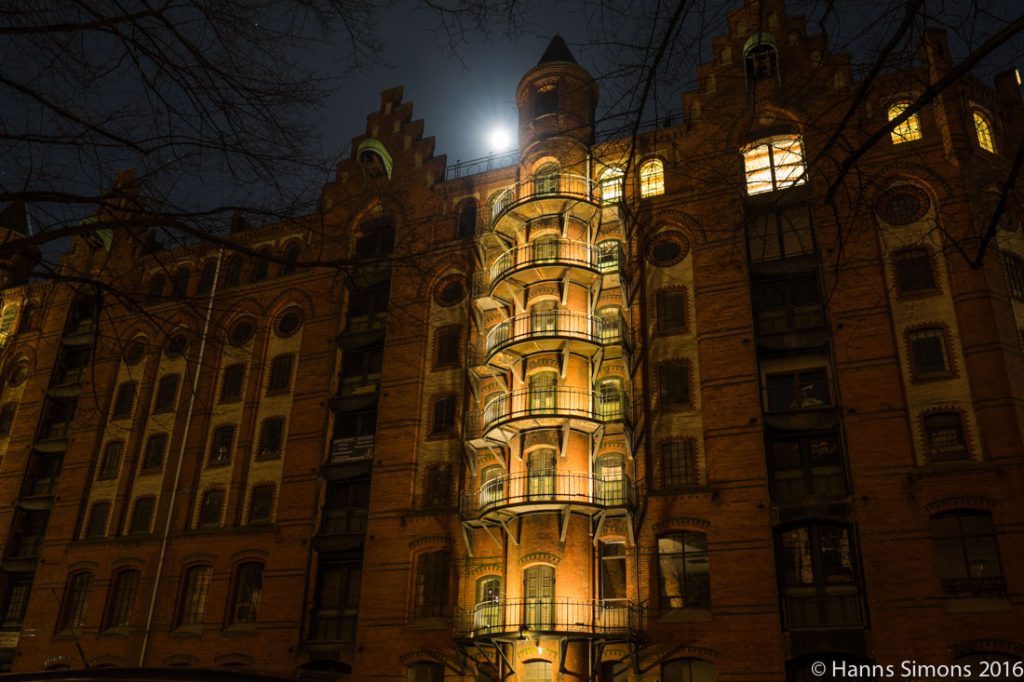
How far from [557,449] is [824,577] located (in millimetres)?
8393

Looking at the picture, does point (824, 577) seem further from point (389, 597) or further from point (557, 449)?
point (389, 597)

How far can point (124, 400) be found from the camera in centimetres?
3569

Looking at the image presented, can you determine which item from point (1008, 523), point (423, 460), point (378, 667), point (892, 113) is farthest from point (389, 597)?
point (892, 113)

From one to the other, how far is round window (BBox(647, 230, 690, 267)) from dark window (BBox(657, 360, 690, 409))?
383cm

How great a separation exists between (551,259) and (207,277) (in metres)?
19.0

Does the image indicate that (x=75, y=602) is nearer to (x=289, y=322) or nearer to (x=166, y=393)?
(x=166, y=393)

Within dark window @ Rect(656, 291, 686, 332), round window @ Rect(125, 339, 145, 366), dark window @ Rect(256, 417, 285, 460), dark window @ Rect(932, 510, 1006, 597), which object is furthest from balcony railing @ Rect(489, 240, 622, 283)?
round window @ Rect(125, 339, 145, 366)

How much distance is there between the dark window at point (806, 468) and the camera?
2311 cm

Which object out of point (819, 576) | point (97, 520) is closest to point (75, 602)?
point (97, 520)

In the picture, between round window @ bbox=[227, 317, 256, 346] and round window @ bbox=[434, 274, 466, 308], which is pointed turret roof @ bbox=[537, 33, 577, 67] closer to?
round window @ bbox=[434, 274, 466, 308]

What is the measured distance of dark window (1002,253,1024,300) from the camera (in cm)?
2436

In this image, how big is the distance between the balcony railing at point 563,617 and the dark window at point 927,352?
35.5ft

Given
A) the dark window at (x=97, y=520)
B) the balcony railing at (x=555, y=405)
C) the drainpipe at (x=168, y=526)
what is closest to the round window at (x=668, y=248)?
the balcony railing at (x=555, y=405)

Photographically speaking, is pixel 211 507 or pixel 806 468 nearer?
pixel 806 468
